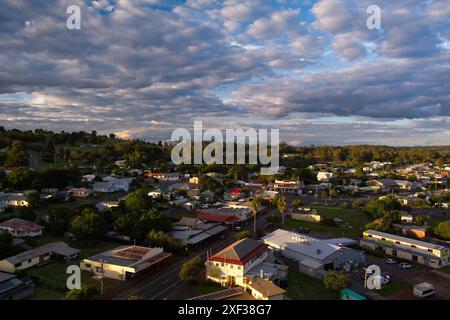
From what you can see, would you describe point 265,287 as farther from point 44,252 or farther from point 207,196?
point 207,196

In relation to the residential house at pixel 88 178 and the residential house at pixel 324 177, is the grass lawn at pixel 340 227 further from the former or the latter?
the residential house at pixel 88 178

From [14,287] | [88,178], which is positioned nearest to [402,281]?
[14,287]

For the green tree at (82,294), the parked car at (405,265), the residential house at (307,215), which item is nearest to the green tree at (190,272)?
the green tree at (82,294)


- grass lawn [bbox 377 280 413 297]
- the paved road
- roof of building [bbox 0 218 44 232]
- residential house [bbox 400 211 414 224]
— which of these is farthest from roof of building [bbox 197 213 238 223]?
residential house [bbox 400 211 414 224]

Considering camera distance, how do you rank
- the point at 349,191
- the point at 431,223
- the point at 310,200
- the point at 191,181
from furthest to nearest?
1. the point at 191,181
2. the point at 349,191
3. the point at 310,200
4. the point at 431,223

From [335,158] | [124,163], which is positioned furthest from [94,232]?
[335,158]

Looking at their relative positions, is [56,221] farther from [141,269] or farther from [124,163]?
→ [124,163]
